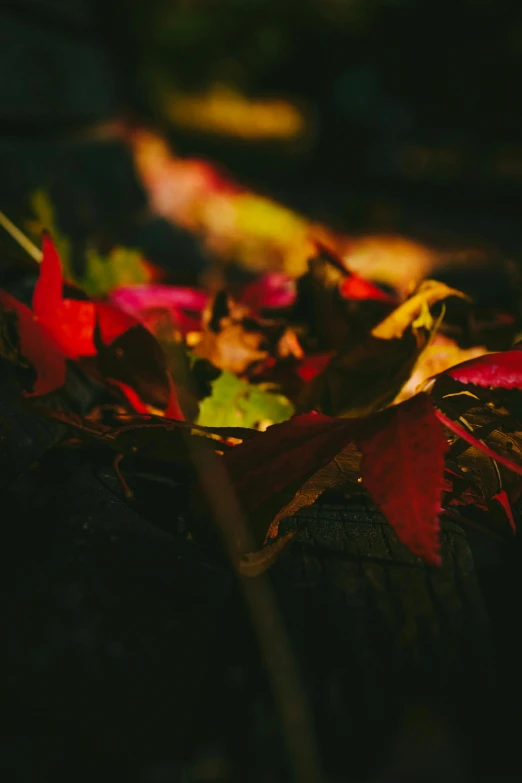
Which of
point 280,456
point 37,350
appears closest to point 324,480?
point 280,456

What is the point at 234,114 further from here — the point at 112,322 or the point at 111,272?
the point at 112,322

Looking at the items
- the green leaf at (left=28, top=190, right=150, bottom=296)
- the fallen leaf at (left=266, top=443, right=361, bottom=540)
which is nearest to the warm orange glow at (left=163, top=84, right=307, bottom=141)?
the green leaf at (left=28, top=190, right=150, bottom=296)

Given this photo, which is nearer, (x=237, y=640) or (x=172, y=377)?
(x=237, y=640)

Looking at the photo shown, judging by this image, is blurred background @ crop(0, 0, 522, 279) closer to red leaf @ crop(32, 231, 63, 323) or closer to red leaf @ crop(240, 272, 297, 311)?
red leaf @ crop(240, 272, 297, 311)

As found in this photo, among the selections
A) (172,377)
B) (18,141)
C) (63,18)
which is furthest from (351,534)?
(63,18)

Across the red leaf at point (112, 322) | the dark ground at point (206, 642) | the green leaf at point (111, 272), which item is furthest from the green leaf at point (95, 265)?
the red leaf at point (112, 322)

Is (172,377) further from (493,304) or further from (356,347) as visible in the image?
(493,304)
